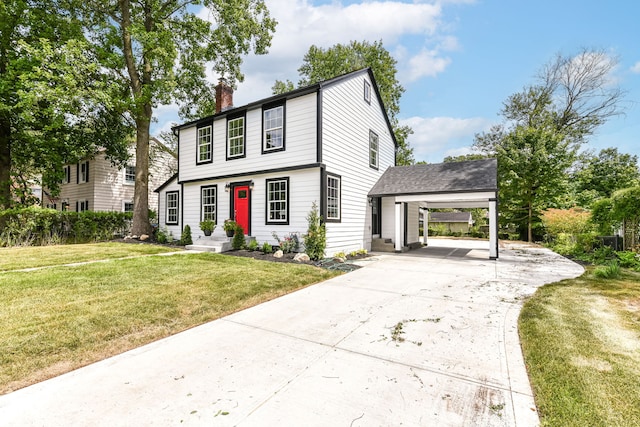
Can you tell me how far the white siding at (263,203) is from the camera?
10.0 m

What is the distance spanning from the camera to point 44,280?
5.68 m

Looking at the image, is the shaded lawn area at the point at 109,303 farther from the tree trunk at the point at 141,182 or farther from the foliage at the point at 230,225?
the tree trunk at the point at 141,182

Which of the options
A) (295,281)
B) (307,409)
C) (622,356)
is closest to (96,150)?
(295,281)

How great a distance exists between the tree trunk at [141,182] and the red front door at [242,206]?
579 centimetres

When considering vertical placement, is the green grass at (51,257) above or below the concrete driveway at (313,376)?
above

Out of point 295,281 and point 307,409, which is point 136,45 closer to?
point 295,281

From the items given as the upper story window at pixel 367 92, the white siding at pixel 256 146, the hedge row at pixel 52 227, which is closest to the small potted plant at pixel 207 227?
the white siding at pixel 256 146

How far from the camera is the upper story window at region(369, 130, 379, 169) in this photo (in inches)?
533

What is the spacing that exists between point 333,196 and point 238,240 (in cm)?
399

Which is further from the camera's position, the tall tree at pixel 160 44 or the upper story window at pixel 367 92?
the tall tree at pixel 160 44

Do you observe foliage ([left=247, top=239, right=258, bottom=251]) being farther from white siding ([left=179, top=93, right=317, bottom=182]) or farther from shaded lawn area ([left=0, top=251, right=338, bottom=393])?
white siding ([left=179, top=93, right=317, bottom=182])

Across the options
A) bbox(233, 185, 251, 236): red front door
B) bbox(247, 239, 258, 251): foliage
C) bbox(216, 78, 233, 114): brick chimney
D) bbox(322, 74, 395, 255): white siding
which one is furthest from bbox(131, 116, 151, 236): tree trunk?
bbox(322, 74, 395, 255): white siding

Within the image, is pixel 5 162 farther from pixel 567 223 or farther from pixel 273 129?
pixel 567 223

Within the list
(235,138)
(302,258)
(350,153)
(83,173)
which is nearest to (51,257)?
(235,138)
